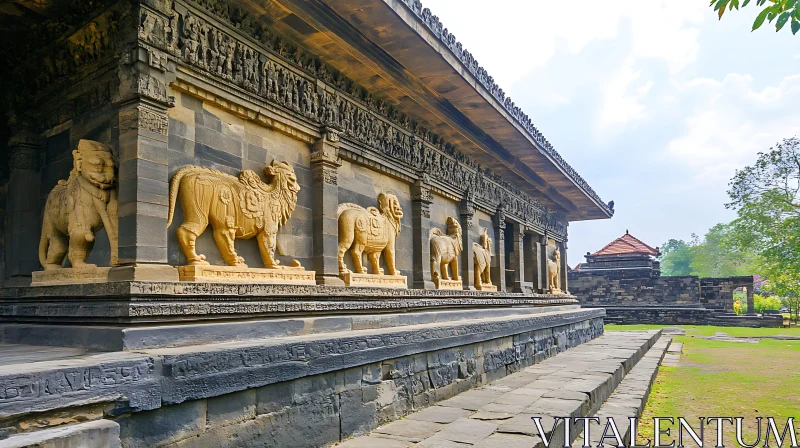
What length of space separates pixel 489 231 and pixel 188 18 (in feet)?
30.1

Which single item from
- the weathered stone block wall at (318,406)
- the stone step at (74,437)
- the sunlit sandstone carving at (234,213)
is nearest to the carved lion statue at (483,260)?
the weathered stone block wall at (318,406)

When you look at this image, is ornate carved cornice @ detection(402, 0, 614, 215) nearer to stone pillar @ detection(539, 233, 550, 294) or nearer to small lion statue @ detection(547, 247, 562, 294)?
stone pillar @ detection(539, 233, 550, 294)

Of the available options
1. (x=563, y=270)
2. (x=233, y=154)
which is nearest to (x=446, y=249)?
(x=233, y=154)

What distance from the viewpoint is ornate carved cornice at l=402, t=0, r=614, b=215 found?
23.2 ft

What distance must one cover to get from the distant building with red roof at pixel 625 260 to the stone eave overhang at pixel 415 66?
26.2 m

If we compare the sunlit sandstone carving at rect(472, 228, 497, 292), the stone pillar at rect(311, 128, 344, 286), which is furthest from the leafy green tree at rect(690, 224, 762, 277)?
the stone pillar at rect(311, 128, 344, 286)

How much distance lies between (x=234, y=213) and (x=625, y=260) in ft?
120

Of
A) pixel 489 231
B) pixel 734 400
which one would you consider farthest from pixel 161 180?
pixel 489 231

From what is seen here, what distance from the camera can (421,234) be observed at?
9.54 metres

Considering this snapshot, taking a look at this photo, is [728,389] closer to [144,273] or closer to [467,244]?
[467,244]

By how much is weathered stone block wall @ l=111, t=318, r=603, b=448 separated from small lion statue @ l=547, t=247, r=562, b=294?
32.5 ft

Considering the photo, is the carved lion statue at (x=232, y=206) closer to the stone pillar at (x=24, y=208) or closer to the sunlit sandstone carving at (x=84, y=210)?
the sunlit sandstone carving at (x=84, y=210)

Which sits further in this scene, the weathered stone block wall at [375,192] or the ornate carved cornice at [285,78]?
the weathered stone block wall at [375,192]

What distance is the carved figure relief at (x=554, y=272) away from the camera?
1764 centimetres
